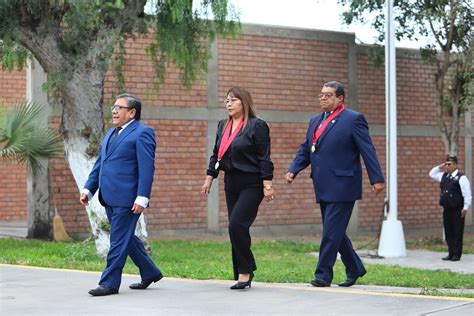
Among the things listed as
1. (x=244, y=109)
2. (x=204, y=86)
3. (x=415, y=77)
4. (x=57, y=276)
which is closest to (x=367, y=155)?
(x=244, y=109)

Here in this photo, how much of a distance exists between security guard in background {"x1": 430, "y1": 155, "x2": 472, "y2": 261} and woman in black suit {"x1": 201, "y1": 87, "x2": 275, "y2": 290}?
8.21 meters

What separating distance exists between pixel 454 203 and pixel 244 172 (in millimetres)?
8514

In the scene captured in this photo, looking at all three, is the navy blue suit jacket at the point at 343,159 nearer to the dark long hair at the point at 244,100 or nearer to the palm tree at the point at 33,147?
the dark long hair at the point at 244,100

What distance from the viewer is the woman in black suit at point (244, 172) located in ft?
28.9

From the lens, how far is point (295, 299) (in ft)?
26.3

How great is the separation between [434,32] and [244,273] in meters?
12.4

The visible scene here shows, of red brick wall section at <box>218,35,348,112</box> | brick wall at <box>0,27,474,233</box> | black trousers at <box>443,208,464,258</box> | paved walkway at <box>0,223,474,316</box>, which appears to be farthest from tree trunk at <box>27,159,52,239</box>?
paved walkway at <box>0,223,474,316</box>

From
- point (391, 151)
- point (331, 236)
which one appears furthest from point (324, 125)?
point (391, 151)

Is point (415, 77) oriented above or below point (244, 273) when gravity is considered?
above

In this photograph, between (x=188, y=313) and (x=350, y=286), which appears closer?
(x=188, y=313)

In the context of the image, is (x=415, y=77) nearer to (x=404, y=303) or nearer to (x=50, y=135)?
(x=50, y=135)

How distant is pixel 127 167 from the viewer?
859 centimetres

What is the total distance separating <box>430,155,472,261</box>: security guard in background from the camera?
53.8 feet

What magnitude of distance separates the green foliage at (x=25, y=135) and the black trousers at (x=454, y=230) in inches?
271
